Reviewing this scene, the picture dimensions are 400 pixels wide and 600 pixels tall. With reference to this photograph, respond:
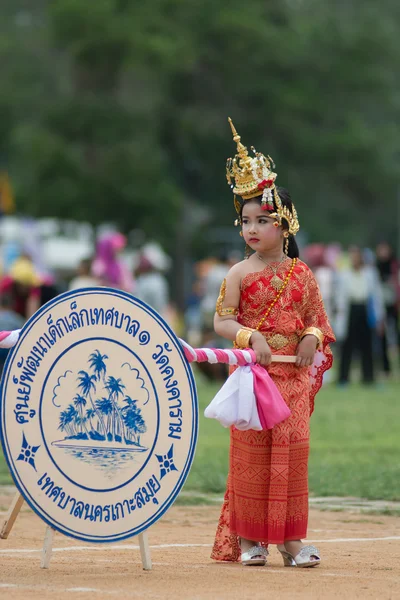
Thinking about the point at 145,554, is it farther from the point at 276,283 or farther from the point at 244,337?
the point at 276,283

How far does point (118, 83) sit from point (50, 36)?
2542mm

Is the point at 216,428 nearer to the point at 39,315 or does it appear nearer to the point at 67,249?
the point at 39,315

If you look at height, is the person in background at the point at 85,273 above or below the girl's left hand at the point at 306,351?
above

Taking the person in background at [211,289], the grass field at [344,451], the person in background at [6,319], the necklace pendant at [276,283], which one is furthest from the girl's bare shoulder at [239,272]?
the person in background at [211,289]

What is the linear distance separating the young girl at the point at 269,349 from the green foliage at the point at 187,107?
119 ft

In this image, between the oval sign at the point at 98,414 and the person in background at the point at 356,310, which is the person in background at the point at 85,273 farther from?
the oval sign at the point at 98,414

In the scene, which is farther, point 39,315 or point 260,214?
point 260,214

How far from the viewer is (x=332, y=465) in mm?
11742

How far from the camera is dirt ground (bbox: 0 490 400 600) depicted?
6.00 meters

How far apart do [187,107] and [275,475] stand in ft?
140

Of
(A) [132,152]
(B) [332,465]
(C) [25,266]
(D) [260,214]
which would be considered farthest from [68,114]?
(D) [260,214]

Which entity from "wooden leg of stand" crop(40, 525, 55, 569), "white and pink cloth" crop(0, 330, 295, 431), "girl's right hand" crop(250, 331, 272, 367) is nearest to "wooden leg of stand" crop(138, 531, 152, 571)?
"wooden leg of stand" crop(40, 525, 55, 569)

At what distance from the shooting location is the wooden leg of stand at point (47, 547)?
21.3ft

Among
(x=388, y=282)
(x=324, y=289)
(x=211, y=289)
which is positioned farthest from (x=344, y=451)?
(x=388, y=282)
